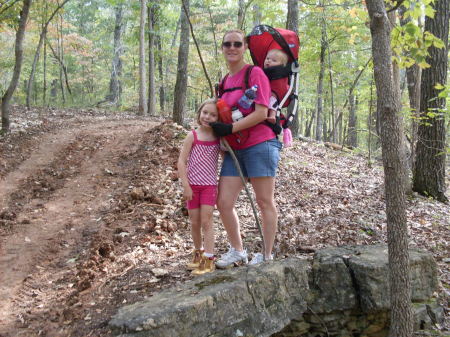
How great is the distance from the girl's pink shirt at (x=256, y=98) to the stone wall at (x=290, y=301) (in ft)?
4.03

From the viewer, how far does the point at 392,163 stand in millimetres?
2773

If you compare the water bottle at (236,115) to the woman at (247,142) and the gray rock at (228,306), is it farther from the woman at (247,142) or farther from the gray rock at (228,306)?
the gray rock at (228,306)

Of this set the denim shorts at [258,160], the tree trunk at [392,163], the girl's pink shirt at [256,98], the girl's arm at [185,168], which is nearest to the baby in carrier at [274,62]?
the girl's pink shirt at [256,98]

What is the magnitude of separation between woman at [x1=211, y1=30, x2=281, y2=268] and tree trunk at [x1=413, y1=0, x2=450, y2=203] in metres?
5.40

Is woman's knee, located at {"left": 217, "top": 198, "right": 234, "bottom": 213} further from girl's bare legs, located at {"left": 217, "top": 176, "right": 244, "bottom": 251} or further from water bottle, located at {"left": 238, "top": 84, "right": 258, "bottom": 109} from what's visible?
water bottle, located at {"left": 238, "top": 84, "right": 258, "bottom": 109}

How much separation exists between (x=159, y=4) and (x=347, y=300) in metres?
18.1

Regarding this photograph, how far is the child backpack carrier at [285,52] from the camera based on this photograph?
3.55 meters

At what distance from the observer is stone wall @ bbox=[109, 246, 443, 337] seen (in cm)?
296

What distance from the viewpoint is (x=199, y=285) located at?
3385 mm

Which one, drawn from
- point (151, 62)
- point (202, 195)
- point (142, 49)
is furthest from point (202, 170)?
point (151, 62)

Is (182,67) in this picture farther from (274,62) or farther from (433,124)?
(274,62)

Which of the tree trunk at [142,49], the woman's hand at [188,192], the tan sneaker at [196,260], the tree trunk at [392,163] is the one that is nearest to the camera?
the tree trunk at [392,163]

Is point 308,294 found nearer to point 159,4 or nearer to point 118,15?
point 159,4

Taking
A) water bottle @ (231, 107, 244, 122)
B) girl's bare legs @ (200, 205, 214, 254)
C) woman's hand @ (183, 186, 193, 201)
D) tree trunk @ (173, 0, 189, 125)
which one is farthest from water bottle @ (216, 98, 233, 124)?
tree trunk @ (173, 0, 189, 125)
